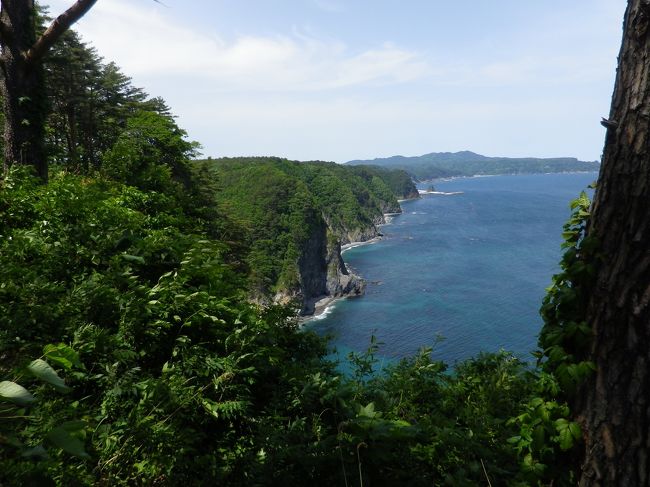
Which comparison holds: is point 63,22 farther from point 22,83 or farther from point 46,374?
point 46,374

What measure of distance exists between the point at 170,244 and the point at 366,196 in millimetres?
162289

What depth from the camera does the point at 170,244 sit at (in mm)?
5105

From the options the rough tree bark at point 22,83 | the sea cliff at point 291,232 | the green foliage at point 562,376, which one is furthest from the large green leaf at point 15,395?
the sea cliff at point 291,232

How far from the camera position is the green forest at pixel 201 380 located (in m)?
2.39

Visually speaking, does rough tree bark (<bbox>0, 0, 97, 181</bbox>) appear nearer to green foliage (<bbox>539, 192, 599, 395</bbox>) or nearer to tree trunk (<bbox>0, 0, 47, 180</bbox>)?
tree trunk (<bbox>0, 0, 47, 180</bbox>)

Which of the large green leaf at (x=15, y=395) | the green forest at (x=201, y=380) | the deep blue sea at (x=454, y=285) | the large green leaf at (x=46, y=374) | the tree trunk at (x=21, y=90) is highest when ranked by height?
the tree trunk at (x=21, y=90)

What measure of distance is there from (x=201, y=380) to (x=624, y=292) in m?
3.11

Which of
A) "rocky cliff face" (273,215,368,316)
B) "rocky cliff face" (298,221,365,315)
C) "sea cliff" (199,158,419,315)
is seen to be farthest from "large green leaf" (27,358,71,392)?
"rocky cliff face" (298,221,365,315)

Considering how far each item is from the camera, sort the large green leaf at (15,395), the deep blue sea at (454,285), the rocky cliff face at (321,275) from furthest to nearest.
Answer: the rocky cliff face at (321,275), the deep blue sea at (454,285), the large green leaf at (15,395)

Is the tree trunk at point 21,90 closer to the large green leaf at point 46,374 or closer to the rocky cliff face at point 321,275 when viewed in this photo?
the large green leaf at point 46,374

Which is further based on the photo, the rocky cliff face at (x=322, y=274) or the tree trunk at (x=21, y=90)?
the rocky cliff face at (x=322, y=274)

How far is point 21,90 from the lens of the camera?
22.7 feet

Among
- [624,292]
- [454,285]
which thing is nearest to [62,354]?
[624,292]

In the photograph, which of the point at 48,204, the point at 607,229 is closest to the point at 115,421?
the point at 607,229
